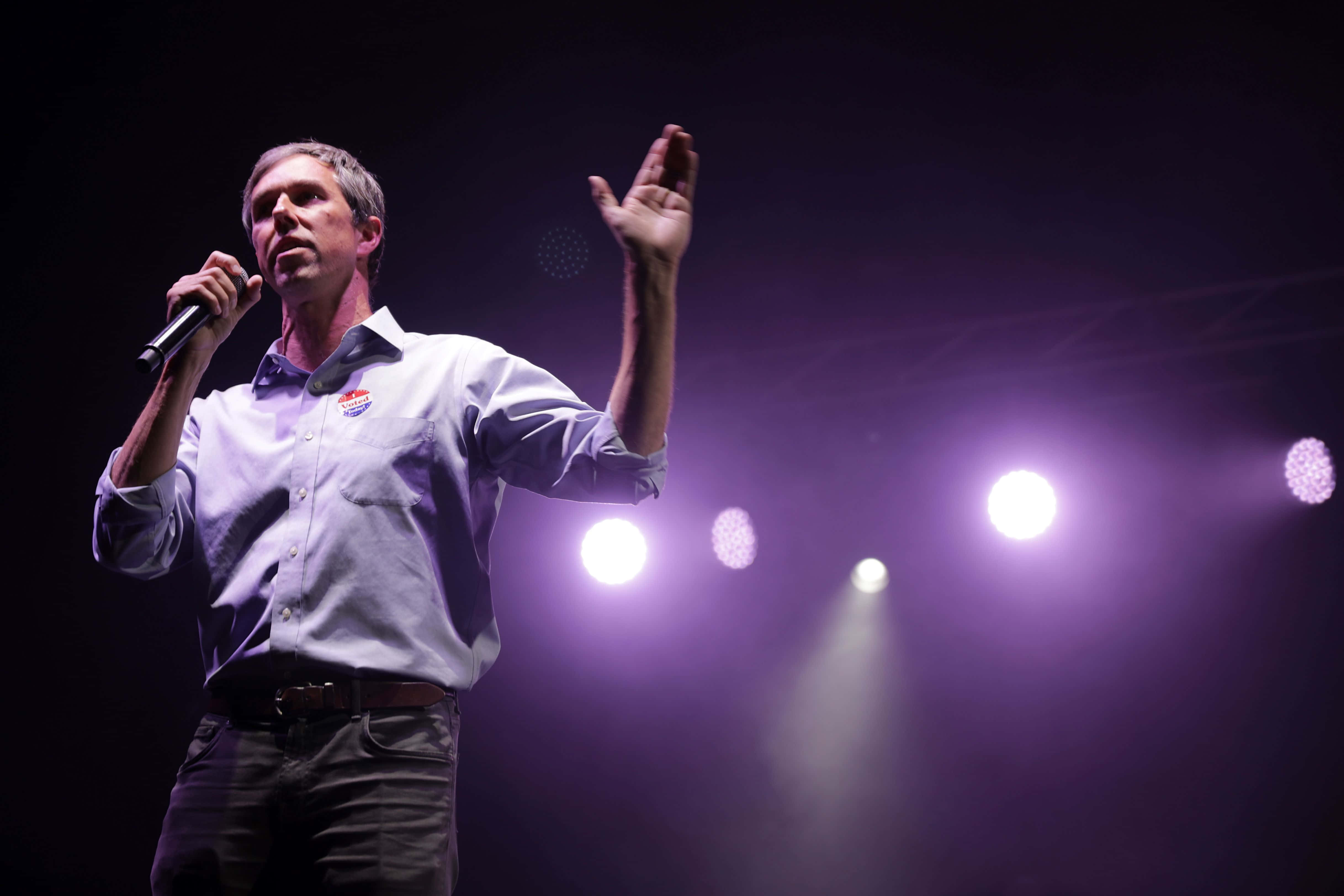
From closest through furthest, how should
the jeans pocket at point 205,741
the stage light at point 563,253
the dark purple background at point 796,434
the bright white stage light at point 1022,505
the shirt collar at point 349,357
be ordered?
the jeans pocket at point 205,741
the shirt collar at point 349,357
the dark purple background at point 796,434
the stage light at point 563,253
the bright white stage light at point 1022,505

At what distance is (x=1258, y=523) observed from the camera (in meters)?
4.63

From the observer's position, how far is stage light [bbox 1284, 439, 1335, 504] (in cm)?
454

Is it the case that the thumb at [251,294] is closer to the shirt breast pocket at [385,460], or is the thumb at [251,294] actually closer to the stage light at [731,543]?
the shirt breast pocket at [385,460]

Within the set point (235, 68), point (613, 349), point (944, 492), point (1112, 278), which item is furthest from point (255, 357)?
point (1112, 278)

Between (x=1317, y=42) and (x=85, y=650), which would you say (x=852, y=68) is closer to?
(x=1317, y=42)

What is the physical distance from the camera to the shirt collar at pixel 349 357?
1385 mm

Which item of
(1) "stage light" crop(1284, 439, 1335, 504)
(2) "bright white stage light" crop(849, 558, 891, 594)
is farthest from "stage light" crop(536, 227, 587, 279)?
(1) "stage light" crop(1284, 439, 1335, 504)

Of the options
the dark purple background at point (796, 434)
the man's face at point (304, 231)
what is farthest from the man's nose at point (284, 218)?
the dark purple background at point (796, 434)

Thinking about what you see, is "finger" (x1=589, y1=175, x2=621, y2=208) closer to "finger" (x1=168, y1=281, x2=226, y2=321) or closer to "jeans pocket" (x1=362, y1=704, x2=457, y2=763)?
"finger" (x1=168, y1=281, x2=226, y2=321)

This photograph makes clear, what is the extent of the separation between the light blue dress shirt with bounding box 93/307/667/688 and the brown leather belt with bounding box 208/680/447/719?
16 millimetres

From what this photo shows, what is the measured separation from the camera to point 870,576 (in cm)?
491

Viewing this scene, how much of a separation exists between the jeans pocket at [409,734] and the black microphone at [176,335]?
55 cm

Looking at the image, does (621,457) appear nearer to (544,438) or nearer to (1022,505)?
(544,438)

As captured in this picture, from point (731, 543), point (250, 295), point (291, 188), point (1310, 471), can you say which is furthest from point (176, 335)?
point (1310, 471)
